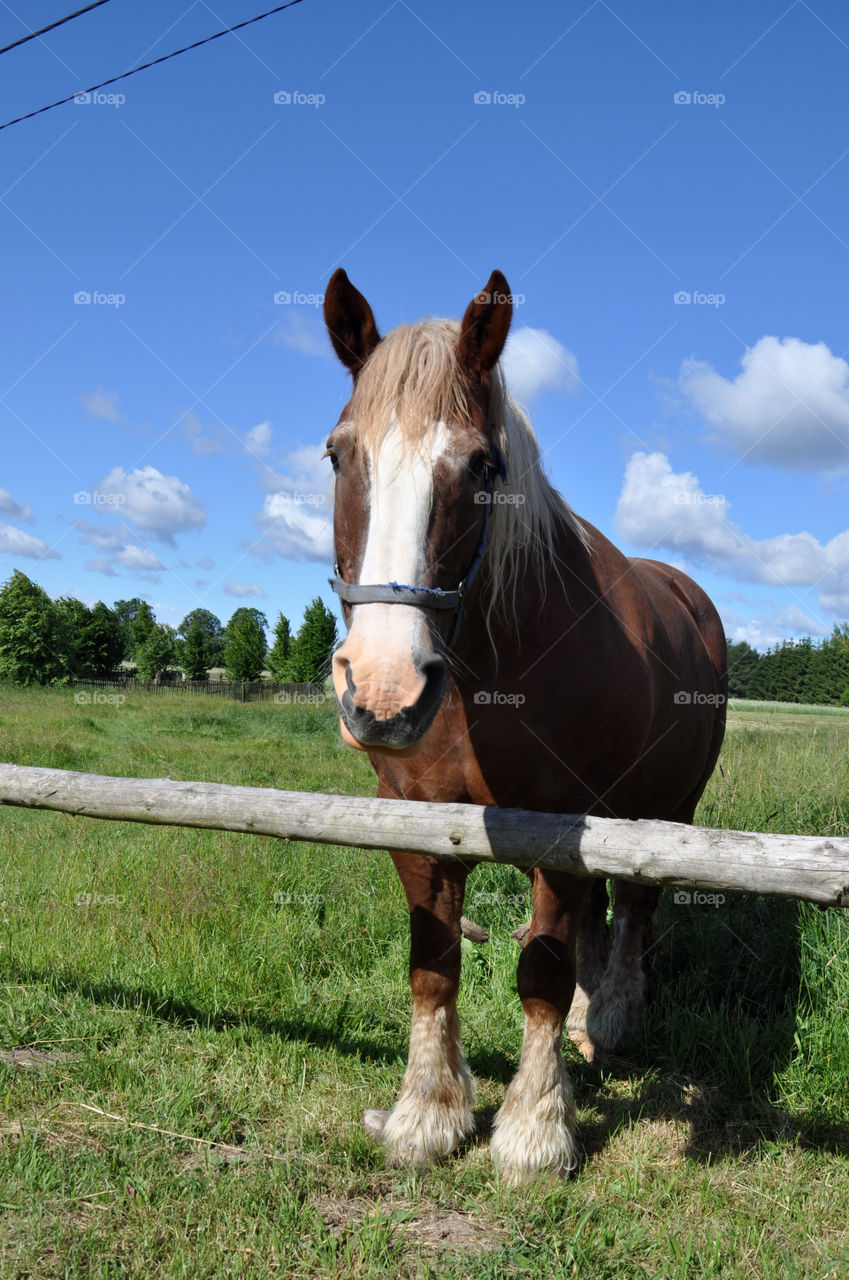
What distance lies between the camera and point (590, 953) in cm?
417

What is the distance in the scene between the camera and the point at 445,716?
261cm

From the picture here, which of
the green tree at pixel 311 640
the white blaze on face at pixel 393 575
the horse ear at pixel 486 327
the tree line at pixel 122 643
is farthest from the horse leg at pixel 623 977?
the green tree at pixel 311 640

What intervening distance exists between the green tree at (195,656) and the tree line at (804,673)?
135ft

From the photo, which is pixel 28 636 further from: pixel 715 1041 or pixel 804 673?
pixel 715 1041

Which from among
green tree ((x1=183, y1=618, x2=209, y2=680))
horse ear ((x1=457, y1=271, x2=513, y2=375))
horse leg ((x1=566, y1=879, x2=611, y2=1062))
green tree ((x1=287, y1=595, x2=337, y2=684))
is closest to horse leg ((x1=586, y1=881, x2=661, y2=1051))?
horse leg ((x1=566, y1=879, x2=611, y2=1062))

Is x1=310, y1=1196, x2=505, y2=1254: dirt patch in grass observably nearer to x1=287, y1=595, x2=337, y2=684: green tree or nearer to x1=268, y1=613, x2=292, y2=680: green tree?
x1=287, y1=595, x2=337, y2=684: green tree

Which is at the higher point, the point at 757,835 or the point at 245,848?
the point at 757,835

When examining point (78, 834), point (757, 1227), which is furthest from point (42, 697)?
point (757, 1227)

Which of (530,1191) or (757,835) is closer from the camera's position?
(757,835)

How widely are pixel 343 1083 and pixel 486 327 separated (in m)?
2.81

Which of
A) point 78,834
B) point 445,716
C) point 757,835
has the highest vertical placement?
point 445,716

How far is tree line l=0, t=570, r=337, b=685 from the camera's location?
137 feet

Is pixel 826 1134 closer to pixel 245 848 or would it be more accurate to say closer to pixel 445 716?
pixel 445 716

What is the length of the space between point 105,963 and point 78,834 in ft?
11.8
